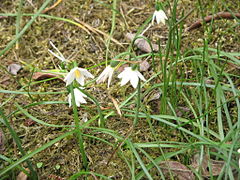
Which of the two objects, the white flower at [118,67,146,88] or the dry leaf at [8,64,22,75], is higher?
the dry leaf at [8,64,22,75]

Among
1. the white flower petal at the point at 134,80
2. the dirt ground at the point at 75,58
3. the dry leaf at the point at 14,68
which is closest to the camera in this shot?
the white flower petal at the point at 134,80

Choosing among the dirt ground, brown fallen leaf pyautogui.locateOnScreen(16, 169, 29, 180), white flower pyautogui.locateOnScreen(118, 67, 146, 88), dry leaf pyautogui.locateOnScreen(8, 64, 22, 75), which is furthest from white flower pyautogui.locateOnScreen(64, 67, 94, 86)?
dry leaf pyautogui.locateOnScreen(8, 64, 22, 75)

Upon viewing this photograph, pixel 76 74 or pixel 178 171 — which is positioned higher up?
pixel 76 74

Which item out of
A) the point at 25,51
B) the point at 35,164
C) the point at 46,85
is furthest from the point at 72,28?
the point at 35,164

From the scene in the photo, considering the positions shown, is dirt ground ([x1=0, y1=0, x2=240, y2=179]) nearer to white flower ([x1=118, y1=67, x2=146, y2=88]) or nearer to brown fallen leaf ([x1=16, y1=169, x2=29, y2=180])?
brown fallen leaf ([x1=16, y1=169, x2=29, y2=180])

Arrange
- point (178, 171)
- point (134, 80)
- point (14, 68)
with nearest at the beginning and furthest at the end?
point (134, 80)
point (178, 171)
point (14, 68)

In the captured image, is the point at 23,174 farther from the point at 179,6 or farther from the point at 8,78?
the point at 179,6

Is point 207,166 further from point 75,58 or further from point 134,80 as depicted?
point 75,58

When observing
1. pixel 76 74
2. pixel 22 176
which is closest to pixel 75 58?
pixel 76 74

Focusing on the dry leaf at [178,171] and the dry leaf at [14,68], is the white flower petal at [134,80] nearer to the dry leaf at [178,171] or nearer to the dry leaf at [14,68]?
the dry leaf at [178,171]

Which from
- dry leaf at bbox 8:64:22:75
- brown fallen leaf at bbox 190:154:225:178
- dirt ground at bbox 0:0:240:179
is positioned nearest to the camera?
brown fallen leaf at bbox 190:154:225:178

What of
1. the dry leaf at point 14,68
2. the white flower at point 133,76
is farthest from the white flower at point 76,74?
the dry leaf at point 14,68
